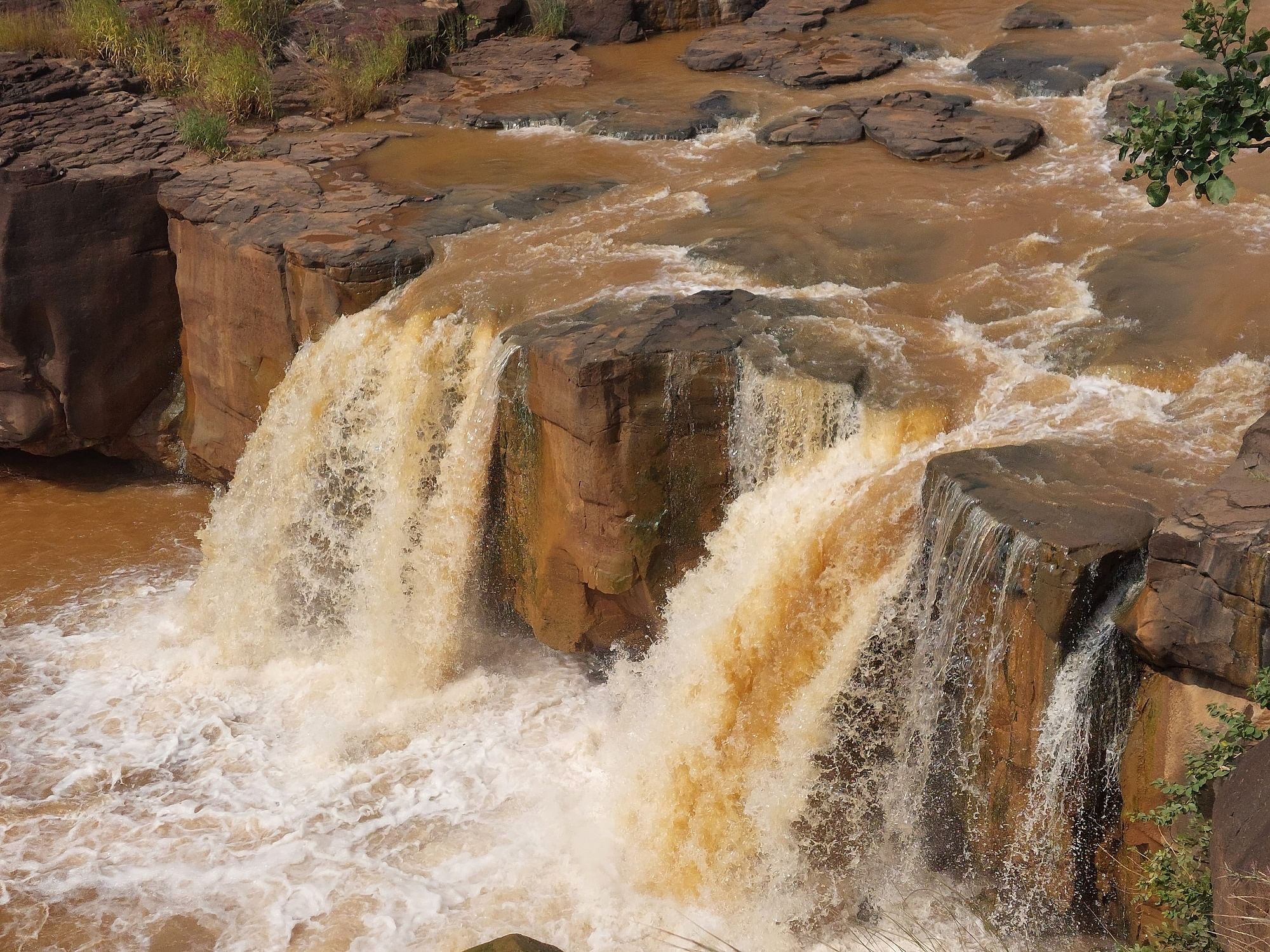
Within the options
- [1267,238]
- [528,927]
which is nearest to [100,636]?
[528,927]

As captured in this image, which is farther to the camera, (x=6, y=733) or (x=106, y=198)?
(x=106, y=198)

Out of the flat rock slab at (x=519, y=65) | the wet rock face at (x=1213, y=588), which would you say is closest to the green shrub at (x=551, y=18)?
the flat rock slab at (x=519, y=65)

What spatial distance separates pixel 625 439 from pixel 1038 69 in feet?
19.8

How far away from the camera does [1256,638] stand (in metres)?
4.85

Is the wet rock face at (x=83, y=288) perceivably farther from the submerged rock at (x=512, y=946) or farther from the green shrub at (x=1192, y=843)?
the green shrub at (x=1192, y=843)

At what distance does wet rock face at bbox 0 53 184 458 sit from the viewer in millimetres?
9531

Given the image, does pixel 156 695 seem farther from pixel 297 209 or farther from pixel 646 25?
pixel 646 25

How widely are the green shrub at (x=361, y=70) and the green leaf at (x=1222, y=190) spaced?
8.86 meters

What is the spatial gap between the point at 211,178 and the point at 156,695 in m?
4.05

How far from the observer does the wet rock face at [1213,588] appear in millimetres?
4832

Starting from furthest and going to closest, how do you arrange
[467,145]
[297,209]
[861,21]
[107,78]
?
[861,21] → [107,78] → [467,145] → [297,209]

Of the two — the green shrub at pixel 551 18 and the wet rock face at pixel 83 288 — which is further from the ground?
the green shrub at pixel 551 18

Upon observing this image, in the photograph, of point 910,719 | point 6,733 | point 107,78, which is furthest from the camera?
point 107,78

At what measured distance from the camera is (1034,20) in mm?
11859
